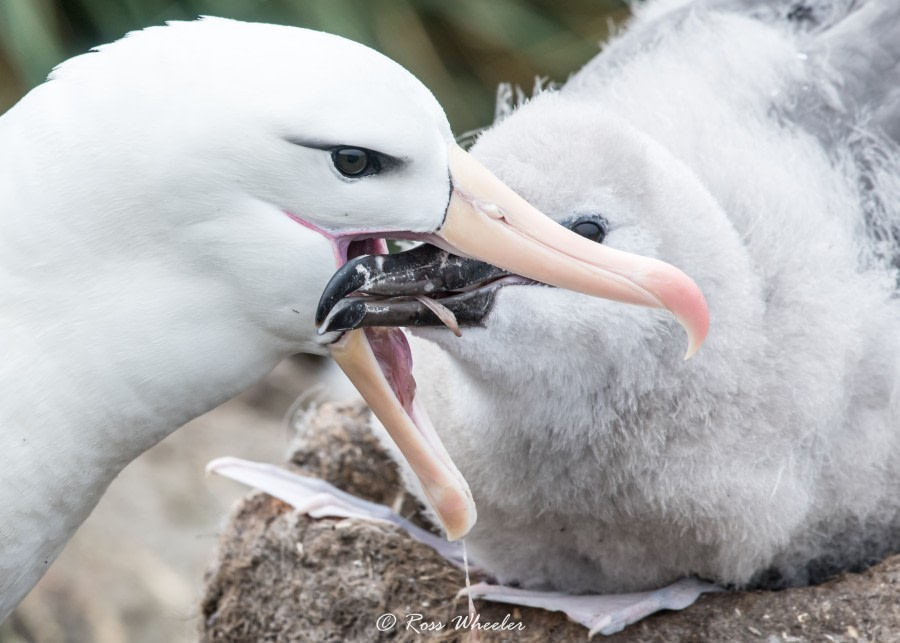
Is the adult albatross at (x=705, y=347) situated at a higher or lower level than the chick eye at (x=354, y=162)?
lower

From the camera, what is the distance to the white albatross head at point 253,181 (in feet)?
6.14

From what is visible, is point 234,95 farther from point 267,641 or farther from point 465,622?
point 267,641

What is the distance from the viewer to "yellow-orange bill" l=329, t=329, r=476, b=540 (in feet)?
7.06

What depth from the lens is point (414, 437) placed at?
2186mm

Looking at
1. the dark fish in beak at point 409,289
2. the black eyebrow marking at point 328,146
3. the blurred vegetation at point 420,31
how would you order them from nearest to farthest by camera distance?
the black eyebrow marking at point 328,146, the dark fish in beak at point 409,289, the blurred vegetation at point 420,31

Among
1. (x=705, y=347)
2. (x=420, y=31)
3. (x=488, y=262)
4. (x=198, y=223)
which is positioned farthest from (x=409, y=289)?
(x=420, y=31)

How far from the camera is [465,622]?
2.84m

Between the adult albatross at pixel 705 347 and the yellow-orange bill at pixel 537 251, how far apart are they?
0.51ft

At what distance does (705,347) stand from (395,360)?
624mm

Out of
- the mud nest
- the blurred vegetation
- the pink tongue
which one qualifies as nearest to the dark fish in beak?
the pink tongue

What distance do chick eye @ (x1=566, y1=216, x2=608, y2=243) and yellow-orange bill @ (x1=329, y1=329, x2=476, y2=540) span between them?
0.46 metres

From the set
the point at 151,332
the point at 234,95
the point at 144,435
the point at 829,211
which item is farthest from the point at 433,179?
the point at 829,211

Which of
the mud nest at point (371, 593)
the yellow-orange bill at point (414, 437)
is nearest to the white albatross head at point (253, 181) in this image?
the yellow-orange bill at point (414, 437)

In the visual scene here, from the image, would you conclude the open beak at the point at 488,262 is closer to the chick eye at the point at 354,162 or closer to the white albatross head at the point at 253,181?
the white albatross head at the point at 253,181
